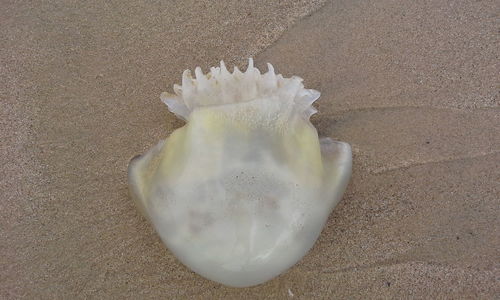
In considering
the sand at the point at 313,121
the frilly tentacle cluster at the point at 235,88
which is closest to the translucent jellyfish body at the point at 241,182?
the frilly tentacle cluster at the point at 235,88

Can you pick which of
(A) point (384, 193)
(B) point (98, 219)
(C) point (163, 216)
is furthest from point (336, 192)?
(B) point (98, 219)

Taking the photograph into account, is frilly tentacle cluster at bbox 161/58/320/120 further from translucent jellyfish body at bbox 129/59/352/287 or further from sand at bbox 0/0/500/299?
sand at bbox 0/0/500/299

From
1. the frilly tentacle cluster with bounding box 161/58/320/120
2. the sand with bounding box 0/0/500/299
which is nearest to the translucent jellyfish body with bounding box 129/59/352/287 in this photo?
the frilly tentacle cluster with bounding box 161/58/320/120

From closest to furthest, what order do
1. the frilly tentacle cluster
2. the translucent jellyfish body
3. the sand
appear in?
the translucent jellyfish body < the frilly tentacle cluster < the sand

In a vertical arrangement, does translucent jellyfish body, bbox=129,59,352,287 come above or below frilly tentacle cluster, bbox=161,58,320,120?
below

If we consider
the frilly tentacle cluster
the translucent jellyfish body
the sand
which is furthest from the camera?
the sand

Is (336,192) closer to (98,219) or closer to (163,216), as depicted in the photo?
(163,216)

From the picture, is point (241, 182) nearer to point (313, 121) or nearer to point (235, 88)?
point (235, 88)

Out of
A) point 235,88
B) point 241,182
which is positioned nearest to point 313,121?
point 235,88
